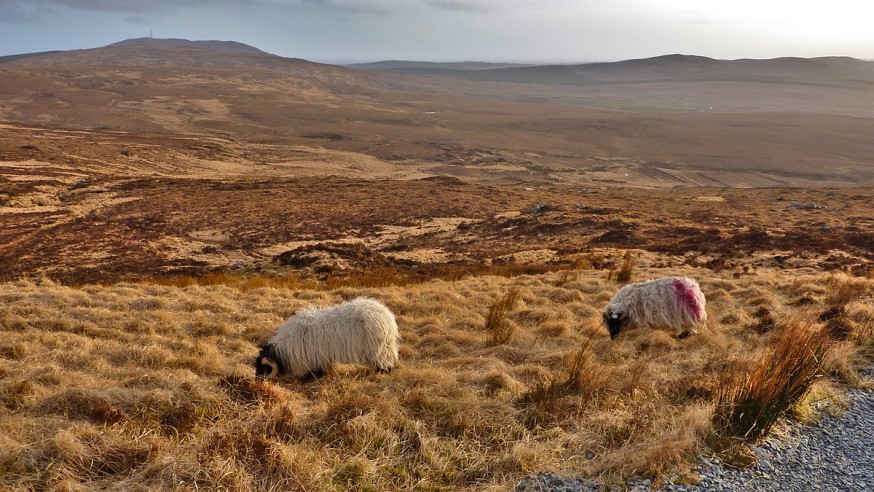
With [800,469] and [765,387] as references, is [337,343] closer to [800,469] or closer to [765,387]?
[765,387]

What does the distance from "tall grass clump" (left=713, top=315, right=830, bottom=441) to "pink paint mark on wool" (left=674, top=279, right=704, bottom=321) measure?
3053 mm

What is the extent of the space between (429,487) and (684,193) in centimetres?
4642

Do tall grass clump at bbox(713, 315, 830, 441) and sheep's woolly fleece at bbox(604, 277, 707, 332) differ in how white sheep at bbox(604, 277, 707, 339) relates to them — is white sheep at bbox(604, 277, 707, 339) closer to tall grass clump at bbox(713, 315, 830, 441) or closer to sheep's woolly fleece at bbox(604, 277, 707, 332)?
sheep's woolly fleece at bbox(604, 277, 707, 332)

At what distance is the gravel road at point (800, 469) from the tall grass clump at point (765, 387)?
0.20 metres

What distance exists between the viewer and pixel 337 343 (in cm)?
696

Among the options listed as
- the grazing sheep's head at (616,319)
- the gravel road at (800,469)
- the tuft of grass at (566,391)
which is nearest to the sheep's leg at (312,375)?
the tuft of grass at (566,391)

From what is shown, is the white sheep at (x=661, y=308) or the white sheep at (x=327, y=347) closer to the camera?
the white sheep at (x=327, y=347)

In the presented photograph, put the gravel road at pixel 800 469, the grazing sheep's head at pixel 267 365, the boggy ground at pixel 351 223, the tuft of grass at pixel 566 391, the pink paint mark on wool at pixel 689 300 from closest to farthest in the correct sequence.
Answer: the gravel road at pixel 800 469, the tuft of grass at pixel 566 391, the grazing sheep's head at pixel 267 365, the pink paint mark on wool at pixel 689 300, the boggy ground at pixel 351 223

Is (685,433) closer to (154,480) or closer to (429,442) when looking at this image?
(429,442)

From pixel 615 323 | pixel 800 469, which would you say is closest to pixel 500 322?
pixel 615 323

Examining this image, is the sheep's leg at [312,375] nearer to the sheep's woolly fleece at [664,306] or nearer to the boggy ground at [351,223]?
the sheep's woolly fleece at [664,306]

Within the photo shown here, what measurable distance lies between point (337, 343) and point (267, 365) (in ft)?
Answer: 3.25

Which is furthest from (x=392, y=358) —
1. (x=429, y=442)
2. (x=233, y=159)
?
(x=233, y=159)

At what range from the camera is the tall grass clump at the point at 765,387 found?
176 inches
